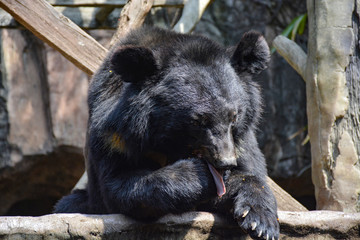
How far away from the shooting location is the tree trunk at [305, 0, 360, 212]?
453 cm

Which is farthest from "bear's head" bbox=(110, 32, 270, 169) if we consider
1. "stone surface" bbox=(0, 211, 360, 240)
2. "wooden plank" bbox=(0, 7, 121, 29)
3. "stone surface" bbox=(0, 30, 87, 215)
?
"stone surface" bbox=(0, 30, 87, 215)

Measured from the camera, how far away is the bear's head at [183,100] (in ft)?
10.2

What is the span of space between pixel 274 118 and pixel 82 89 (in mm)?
2865

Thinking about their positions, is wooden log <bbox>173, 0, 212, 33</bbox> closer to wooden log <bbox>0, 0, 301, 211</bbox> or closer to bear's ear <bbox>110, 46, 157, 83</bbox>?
wooden log <bbox>0, 0, 301, 211</bbox>

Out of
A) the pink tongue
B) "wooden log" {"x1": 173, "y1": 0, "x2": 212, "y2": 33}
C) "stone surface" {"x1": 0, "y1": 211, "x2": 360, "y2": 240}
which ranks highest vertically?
"wooden log" {"x1": 173, "y1": 0, "x2": 212, "y2": 33}

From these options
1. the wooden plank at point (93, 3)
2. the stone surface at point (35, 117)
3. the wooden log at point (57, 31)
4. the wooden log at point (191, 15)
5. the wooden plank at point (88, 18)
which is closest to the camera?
the wooden log at point (57, 31)

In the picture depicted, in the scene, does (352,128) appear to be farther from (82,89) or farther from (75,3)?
(82,89)

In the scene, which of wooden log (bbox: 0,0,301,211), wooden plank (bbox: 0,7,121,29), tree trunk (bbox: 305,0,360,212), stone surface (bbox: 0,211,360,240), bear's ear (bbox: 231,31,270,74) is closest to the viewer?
stone surface (bbox: 0,211,360,240)

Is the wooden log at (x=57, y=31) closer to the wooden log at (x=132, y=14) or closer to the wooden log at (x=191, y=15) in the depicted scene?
the wooden log at (x=132, y=14)

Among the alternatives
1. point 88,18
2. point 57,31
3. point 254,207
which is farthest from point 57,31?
point 254,207

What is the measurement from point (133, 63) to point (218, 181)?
87 centimetres

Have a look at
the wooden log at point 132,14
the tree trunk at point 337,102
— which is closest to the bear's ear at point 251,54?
the tree trunk at point 337,102

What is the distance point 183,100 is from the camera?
10.5 ft

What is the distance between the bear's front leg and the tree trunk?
53.1 inches
